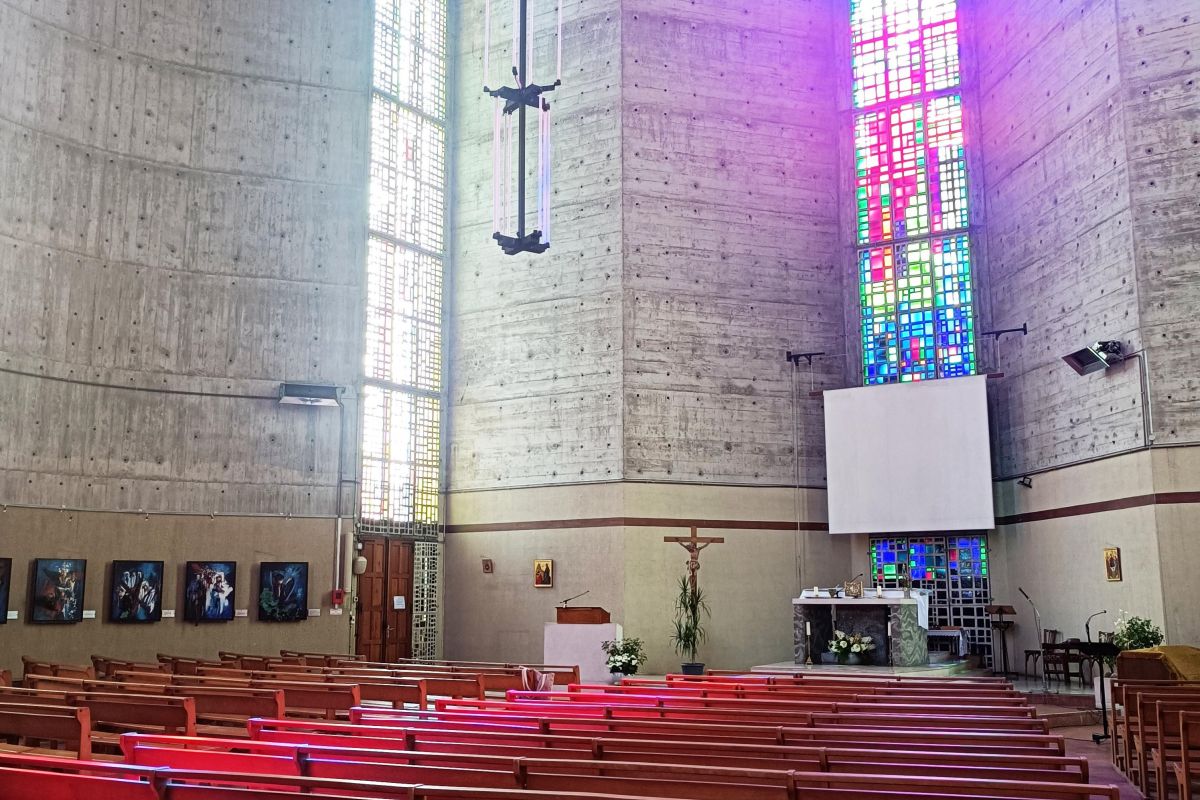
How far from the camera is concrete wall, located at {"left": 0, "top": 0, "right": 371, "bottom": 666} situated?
14648 mm

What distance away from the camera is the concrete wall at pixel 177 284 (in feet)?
48.1

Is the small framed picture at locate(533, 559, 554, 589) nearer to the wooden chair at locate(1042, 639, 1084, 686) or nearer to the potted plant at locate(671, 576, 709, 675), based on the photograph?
the potted plant at locate(671, 576, 709, 675)

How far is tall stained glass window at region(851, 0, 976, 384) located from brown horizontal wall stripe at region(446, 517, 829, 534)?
3053mm

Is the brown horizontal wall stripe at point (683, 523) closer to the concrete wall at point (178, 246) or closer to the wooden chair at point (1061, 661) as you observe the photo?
the wooden chair at point (1061, 661)

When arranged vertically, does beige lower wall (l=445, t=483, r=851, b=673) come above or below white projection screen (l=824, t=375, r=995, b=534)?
below

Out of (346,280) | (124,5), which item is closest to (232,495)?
(346,280)

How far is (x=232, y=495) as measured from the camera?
53.8ft

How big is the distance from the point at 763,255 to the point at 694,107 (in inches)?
113

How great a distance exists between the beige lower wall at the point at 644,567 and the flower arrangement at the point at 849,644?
2495mm

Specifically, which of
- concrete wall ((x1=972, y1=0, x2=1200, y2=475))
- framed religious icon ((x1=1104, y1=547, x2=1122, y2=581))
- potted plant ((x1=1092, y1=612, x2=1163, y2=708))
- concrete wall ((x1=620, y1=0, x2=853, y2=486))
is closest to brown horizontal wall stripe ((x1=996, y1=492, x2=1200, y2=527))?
framed religious icon ((x1=1104, y1=547, x2=1122, y2=581))

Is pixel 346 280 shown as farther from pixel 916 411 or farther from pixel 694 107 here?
pixel 916 411

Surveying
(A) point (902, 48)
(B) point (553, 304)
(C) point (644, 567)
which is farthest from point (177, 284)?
(A) point (902, 48)

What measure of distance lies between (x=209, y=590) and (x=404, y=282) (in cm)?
642

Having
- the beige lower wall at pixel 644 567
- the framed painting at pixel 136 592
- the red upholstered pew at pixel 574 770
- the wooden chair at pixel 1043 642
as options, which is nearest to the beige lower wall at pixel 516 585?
the beige lower wall at pixel 644 567
